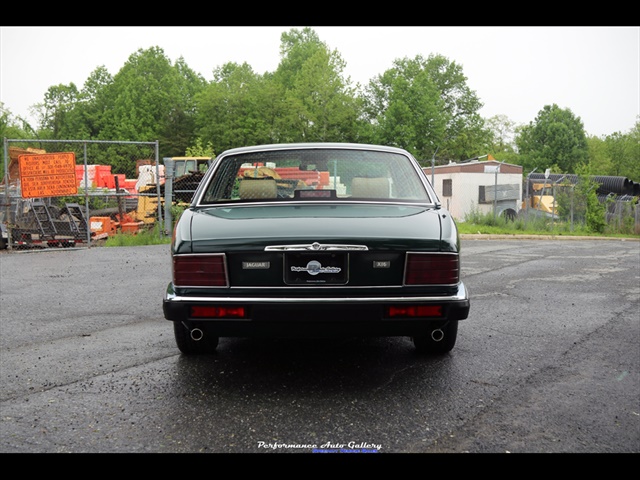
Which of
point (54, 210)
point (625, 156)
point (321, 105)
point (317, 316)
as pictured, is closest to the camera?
point (317, 316)

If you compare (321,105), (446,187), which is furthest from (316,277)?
(321,105)

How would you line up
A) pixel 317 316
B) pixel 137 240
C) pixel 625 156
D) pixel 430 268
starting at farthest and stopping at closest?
pixel 625 156, pixel 137 240, pixel 430 268, pixel 317 316

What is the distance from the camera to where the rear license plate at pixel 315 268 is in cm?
369

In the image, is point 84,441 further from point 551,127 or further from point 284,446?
point 551,127

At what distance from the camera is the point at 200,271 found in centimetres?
375

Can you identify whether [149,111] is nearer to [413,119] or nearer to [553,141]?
[413,119]

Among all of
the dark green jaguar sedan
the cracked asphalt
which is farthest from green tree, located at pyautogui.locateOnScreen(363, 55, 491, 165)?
the dark green jaguar sedan

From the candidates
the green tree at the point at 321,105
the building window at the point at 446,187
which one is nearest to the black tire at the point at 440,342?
the building window at the point at 446,187

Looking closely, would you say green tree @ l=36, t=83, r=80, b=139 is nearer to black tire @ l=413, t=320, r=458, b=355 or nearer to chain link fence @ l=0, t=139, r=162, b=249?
chain link fence @ l=0, t=139, r=162, b=249

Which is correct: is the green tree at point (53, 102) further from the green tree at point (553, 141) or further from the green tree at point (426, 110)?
the green tree at point (553, 141)

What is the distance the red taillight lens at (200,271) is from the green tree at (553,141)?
65672 mm

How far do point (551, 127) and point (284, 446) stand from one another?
6905cm

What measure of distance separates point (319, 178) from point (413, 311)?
1.64 m
